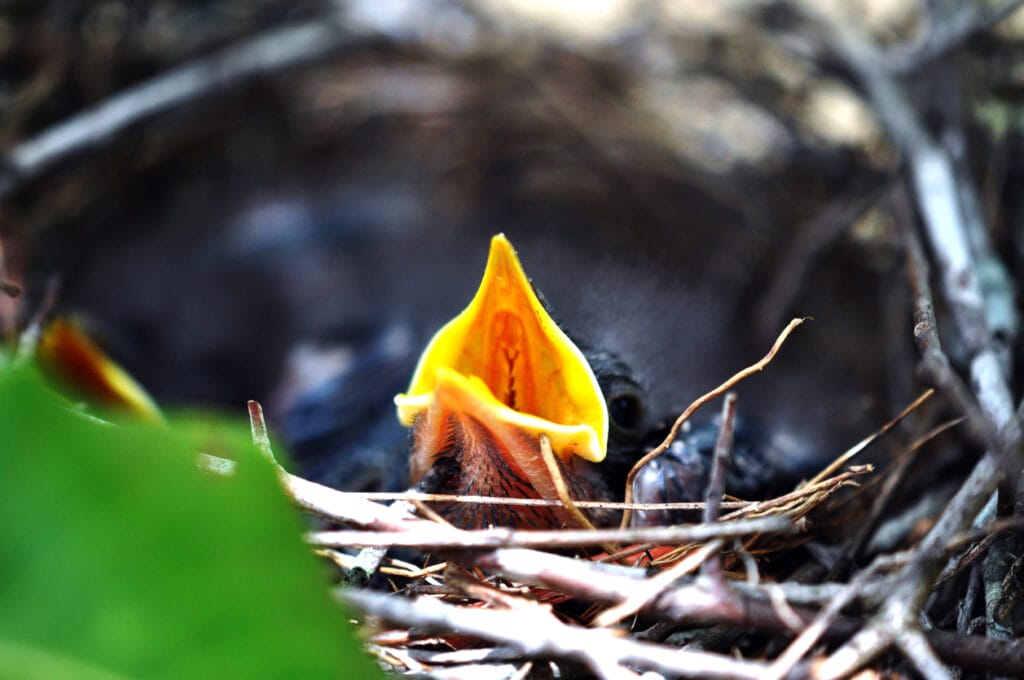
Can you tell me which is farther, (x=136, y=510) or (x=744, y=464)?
(x=744, y=464)

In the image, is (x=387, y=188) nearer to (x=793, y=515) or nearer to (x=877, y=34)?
(x=877, y=34)

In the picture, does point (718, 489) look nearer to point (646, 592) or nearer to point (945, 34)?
point (646, 592)

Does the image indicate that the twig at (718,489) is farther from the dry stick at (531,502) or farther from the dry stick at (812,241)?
the dry stick at (812,241)

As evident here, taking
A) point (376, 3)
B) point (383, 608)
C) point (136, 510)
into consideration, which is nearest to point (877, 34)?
point (376, 3)

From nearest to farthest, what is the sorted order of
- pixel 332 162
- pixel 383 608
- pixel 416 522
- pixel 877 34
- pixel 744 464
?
pixel 383 608
pixel 416 522
pixel 744 464
pixel 877 34
pixel 332 162

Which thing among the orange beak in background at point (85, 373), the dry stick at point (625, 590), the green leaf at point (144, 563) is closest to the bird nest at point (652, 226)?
the dry stick at point (625, 590)

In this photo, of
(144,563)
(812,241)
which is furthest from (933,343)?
(812,241)
